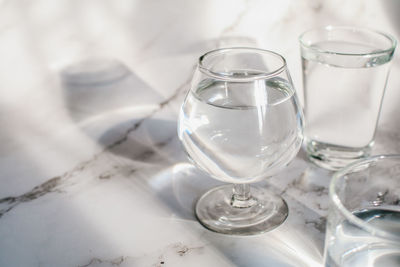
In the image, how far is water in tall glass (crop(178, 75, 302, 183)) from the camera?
2.14 ft

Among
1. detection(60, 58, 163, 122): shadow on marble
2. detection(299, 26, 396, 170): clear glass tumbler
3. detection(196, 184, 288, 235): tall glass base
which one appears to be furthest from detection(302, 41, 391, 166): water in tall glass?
detection(60, 58, 163, 122): shadow on marble

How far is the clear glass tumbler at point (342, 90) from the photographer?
2.61ft

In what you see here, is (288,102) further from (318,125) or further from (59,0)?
(59,0)

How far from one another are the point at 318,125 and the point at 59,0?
1.43ft

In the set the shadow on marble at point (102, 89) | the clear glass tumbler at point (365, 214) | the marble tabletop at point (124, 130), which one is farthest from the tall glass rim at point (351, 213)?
the shadow on marble at point (102, 89)

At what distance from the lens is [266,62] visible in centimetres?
73

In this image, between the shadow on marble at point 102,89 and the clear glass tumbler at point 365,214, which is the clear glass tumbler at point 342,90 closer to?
the clear glass tumbler at point 365,214

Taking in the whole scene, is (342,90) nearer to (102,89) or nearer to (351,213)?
(351,213)

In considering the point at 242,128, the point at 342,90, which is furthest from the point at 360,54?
the point at 242,128

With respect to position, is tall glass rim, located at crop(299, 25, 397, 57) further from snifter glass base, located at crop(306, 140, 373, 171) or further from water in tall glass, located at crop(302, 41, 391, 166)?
snifter glass base, located at crop(306, 140, 373, 171)

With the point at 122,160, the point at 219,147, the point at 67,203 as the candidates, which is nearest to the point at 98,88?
the point at 122,160

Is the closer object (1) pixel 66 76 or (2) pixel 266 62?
(2) pixel 266 62

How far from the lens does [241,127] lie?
0.65 m

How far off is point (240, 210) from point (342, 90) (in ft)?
0.76
